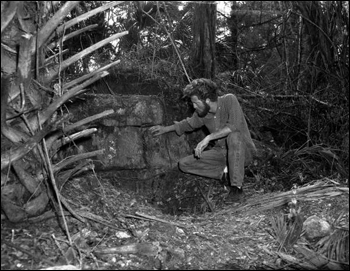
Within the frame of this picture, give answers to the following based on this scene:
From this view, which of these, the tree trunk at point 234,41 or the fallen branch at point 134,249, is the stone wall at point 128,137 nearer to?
the tree trunk at point 234,41

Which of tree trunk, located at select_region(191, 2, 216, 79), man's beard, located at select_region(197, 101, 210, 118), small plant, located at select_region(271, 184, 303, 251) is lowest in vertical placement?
small plant, located at select_region(271, 184, 303, 251)

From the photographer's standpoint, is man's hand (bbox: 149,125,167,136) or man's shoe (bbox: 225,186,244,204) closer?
man's shoe (bbox: 225,186,244,204)

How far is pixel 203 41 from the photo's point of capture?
5.00 metres

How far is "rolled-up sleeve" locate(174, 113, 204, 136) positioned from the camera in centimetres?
455

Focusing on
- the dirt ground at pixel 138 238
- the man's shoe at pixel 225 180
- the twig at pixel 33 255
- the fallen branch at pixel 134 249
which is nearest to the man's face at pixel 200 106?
the man's shoe at pixel 225 180

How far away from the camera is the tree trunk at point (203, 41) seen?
4859mm

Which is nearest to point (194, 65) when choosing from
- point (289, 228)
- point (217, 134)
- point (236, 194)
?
point (217, 134)

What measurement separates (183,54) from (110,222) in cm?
287

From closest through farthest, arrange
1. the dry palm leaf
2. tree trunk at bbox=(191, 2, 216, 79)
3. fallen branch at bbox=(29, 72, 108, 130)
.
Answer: fallen branch at bbox=(29, 72, 108, 130) < the dry palm leaf < tree trunk at bbox=(191, 2, 216, 79)

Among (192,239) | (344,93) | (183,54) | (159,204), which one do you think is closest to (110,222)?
(192,239)

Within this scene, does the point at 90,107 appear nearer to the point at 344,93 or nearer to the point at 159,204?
the point at 159,204

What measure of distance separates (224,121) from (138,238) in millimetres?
1970

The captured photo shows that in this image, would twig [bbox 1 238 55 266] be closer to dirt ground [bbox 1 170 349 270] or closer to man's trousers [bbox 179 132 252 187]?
dirt ground [bbox 1 170 349 270]

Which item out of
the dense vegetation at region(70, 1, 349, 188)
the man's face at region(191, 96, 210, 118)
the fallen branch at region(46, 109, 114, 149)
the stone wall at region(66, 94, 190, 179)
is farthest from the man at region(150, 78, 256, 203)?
the fallen branch at region(46, 109, 114, 149)
